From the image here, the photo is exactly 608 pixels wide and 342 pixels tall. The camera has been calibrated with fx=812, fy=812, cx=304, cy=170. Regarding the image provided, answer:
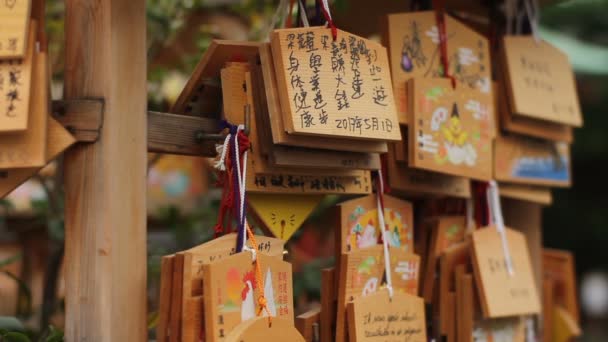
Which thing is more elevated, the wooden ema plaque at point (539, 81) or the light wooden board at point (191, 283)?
the wooden ema plaque at point (539, 81)

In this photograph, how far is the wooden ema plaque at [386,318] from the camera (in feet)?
4.13

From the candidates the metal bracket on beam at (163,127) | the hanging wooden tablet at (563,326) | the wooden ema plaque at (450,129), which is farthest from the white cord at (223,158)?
the hanging wooden tablet at (563,326)

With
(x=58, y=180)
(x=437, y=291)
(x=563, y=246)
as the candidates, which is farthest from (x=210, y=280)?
(x=563, y=246)

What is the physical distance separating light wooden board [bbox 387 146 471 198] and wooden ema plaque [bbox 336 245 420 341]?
0.13 meters

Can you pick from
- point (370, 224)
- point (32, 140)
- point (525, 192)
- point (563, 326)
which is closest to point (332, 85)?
point (370, 224)

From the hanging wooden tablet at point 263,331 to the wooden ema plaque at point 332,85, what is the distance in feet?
0.84

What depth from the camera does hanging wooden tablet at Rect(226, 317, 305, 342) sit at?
1.04 m

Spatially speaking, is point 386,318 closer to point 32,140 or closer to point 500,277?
point 500,277

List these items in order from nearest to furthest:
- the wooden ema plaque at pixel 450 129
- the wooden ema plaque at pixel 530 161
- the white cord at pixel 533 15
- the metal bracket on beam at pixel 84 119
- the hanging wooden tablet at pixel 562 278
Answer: the metal bracket on beam at pixel 84 119 → the wooden ema plaque at pixel 450 129 → the wooden ema plaque at pixel 530 161 → the white cord at pixel 533 15 → the hanging wooden tablet at pixel 562 278

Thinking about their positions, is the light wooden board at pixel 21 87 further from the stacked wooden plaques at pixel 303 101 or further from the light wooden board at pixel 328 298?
the light wooden board at pixel 328 298

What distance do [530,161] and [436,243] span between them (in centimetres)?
32

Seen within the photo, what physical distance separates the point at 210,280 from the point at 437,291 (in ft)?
2.20

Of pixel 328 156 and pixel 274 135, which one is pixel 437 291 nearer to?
pixel 328 156

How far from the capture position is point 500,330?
159cm
